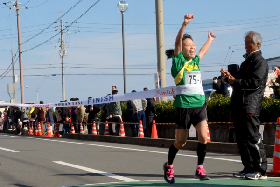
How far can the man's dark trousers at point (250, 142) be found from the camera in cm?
639

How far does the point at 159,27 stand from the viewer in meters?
19.1

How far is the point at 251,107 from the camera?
6395 mm

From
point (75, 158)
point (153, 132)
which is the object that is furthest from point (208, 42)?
point (153, 132)

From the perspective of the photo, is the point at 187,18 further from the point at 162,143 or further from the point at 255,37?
the point at 162,143

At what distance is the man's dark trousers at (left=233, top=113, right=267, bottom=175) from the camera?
6.39 m

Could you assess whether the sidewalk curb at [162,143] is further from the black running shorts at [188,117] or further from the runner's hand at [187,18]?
the runner's hand at [187,18]

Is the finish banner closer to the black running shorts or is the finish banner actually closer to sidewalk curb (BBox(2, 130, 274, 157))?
the black running shorts

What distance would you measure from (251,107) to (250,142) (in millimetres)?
466

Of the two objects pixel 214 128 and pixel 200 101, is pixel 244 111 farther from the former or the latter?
pixel 214 128

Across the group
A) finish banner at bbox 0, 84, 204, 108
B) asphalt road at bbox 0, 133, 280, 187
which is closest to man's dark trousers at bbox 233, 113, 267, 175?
asphalt road at bbox 0, 133, 280, 187

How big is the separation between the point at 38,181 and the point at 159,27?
12664 millimetres

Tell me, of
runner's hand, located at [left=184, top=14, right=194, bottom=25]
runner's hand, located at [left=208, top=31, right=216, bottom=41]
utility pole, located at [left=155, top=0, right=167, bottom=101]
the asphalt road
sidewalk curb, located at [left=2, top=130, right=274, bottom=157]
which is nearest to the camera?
runner's hand, located at [left=184, top=14, right=194, bottom=25]

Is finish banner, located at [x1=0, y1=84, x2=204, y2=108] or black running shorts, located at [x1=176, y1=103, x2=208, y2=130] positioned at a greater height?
finish banner, located at [x1=0, y1=84, x2=204, y2=108]

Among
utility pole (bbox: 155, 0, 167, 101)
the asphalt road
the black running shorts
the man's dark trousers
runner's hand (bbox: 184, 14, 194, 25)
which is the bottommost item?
the asphalt road
